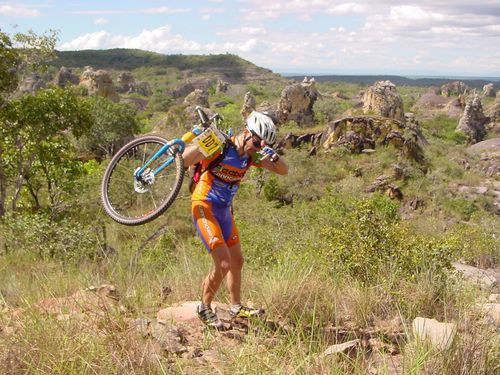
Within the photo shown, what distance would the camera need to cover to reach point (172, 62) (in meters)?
169

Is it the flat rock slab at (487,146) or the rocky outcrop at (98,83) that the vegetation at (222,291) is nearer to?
the flat rock slab at (487,146)

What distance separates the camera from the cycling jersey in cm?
443

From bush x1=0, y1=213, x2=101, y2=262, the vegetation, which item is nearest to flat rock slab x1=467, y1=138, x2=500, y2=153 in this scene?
the vegetation

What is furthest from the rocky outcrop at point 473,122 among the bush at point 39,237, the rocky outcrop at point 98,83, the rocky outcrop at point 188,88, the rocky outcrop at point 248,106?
the bush at point 39,237

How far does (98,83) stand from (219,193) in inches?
2595

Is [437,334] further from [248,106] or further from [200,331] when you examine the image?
[248,106]

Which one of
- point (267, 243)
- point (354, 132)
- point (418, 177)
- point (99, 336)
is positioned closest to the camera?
point (99, 336)

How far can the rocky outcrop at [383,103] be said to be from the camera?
161 ft

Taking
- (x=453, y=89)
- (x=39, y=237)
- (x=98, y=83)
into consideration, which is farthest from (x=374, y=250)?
(x=453, y=89)

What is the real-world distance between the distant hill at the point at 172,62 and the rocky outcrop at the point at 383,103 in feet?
349

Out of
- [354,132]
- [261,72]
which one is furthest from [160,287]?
[261,72]

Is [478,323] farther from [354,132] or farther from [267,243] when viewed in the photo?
[354,132]

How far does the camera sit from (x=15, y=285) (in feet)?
15.0

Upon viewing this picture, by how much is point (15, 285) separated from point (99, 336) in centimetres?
197
